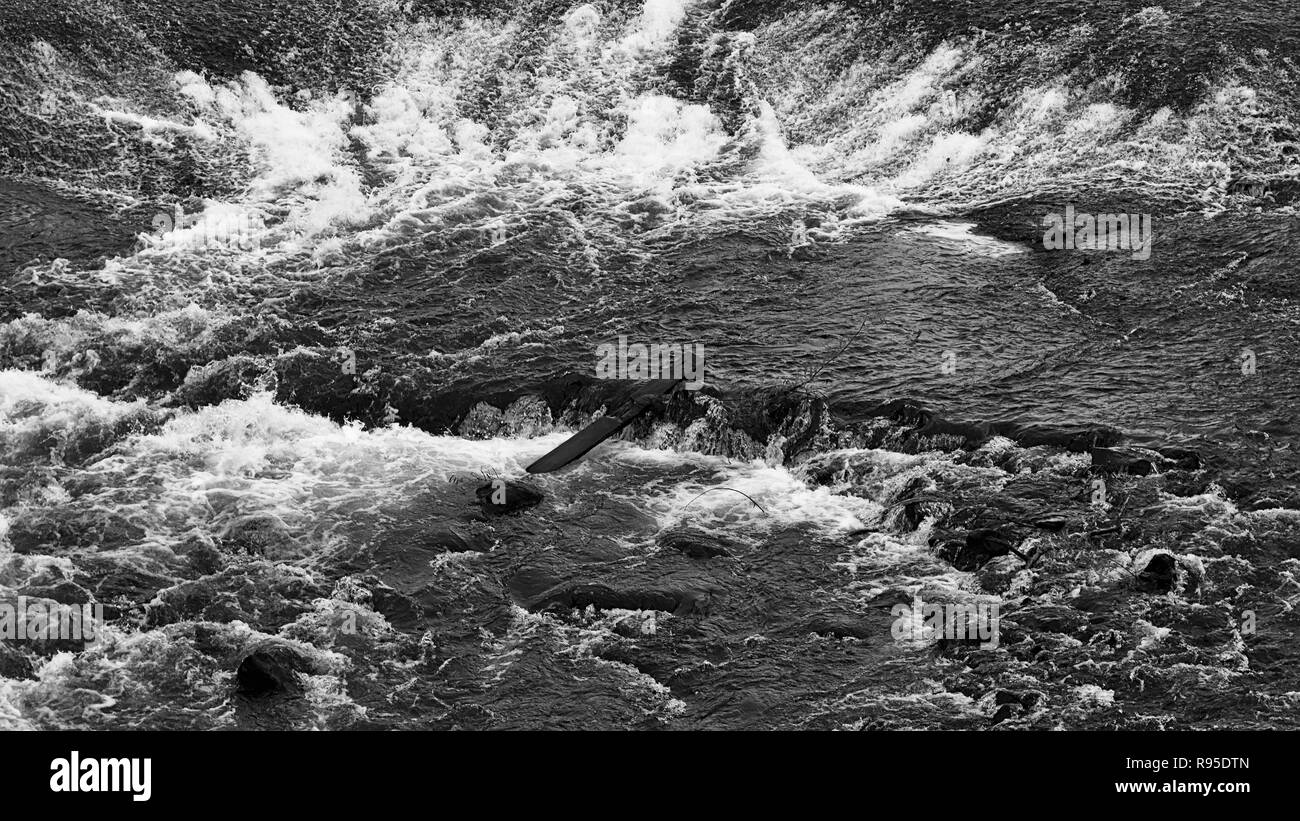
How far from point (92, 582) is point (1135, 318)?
11033 millimetres

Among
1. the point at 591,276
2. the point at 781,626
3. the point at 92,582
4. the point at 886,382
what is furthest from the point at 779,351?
the point at 92,582

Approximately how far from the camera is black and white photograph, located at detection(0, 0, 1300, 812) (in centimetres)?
1298

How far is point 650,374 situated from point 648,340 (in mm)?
777

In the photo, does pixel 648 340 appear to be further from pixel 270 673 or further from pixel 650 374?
pixel 270 673

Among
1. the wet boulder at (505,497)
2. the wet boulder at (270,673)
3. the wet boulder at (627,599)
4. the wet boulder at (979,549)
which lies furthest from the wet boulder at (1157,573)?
the wet boulder at (270,673)

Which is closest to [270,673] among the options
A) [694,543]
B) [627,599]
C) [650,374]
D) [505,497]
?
[627,599]

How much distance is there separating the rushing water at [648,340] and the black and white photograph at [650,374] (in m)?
0.06

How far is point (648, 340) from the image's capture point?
58.3 feet

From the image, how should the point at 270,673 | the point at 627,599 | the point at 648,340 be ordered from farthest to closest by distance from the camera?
the point at 648,340, the point at 627,599, the point at 270,673

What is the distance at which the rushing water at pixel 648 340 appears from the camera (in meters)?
13.2

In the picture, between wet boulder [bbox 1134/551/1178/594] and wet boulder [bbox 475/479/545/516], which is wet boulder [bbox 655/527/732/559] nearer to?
wet boulder [bbox 475/479/545/516]

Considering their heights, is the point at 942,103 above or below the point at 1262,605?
above

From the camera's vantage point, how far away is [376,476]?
51.9ft
